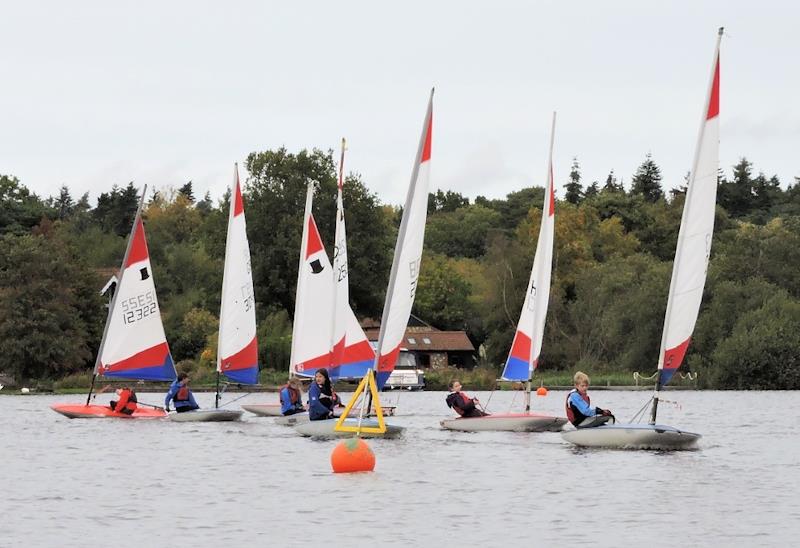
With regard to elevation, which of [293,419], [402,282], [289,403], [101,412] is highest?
[402,282]

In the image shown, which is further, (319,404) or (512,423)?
(512,423)

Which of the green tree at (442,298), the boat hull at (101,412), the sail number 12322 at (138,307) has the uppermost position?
the green tree at (442,298)

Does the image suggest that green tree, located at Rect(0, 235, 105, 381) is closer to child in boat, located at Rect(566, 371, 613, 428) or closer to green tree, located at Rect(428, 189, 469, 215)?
child in boat, located at Rect(566, 371, 613, 428)

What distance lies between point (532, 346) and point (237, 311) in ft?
31.2

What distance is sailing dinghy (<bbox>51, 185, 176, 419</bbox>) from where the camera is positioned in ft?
131

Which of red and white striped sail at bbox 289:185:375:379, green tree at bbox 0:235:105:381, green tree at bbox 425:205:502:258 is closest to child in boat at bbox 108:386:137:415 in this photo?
red and white striped sail at bbox 289:185:375:379

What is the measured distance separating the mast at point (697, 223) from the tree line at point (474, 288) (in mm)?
33548

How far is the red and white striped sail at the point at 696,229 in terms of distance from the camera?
25.6 meters

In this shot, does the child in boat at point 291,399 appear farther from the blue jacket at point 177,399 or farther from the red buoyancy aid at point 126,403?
the red buoyancy aid at point 126,403

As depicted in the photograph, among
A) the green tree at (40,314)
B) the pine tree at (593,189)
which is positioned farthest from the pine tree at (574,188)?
the green tree at (40,314)

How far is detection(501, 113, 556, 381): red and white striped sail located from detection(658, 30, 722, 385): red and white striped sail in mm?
8264

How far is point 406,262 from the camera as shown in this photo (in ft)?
96.7

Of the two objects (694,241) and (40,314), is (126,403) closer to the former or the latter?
(694,241)

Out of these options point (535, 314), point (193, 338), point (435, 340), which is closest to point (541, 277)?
point (535, 314)
